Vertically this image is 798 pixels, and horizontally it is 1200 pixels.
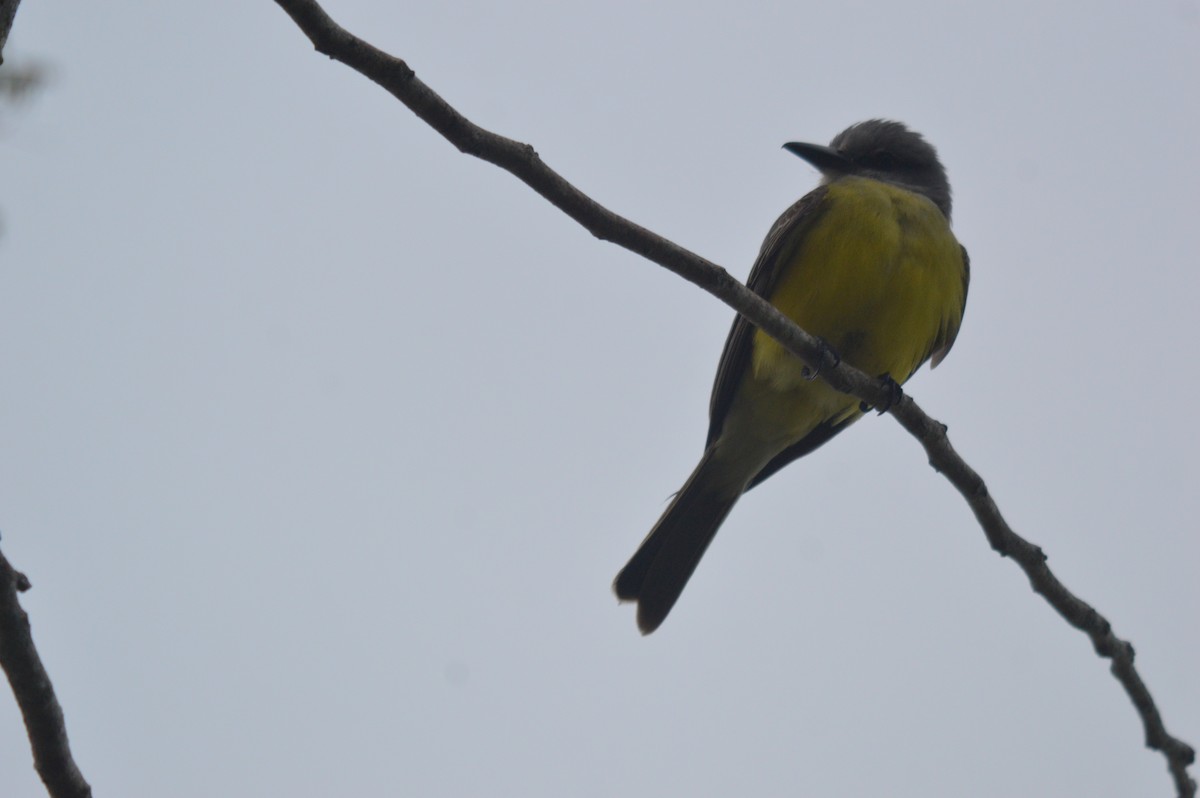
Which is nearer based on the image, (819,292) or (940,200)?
(819,292)

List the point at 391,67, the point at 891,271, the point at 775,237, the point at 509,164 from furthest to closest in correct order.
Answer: the point at 775,237
the point at 891,271
the point at 509,164
the point at 391,67

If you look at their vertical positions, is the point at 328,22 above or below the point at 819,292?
below

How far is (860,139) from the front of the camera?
22.6 ft

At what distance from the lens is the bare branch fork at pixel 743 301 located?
254cm

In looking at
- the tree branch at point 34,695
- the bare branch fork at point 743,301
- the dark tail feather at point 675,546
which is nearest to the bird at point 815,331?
the dark tail feather at point 675,546

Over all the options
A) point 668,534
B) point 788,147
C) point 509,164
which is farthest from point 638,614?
point 509,164

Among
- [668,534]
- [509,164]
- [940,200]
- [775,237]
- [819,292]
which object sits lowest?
[509,164]

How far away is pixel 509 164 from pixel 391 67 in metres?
0.37

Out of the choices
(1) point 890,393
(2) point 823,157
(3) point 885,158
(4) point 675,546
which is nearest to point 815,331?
(1) point 890,393

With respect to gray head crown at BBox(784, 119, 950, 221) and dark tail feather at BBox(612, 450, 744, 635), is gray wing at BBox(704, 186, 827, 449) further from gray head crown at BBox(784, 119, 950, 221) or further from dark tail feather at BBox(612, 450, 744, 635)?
gray head crown at BBox(784, 119, 950, 221)

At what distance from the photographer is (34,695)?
2289mm

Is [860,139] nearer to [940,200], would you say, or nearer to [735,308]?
[940,200]

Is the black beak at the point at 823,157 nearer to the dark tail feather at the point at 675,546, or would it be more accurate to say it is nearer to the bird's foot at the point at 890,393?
the dark tail feather at the point at 675,546

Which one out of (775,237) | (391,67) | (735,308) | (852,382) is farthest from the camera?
(775,237)
